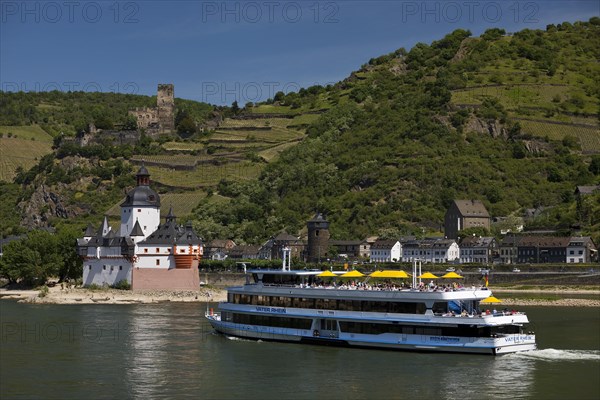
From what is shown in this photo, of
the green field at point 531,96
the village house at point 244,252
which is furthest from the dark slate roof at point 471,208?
the green field at point 531,96

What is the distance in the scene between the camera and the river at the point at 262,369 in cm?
4184

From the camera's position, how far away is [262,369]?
156 feet

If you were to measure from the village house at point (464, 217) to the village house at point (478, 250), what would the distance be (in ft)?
22.8

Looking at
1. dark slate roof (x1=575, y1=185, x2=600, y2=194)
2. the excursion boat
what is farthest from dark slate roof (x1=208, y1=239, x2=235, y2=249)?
the excursion boat

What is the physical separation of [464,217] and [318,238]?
20.5m

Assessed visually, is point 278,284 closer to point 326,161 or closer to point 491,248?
point 491,248

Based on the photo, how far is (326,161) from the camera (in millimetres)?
174875

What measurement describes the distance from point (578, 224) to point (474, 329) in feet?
259

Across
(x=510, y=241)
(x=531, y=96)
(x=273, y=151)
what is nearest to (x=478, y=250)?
(x=510, y=241)

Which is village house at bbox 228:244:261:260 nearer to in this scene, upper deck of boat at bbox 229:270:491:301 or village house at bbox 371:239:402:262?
village house at bbox 371:239:402:262

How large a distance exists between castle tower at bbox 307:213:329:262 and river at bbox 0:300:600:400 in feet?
221

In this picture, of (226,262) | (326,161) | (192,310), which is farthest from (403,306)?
(326,161)

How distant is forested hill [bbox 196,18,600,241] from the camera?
478 ft

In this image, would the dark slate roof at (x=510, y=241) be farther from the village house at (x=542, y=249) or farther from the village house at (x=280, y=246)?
the village house at (x=280, y=246)
